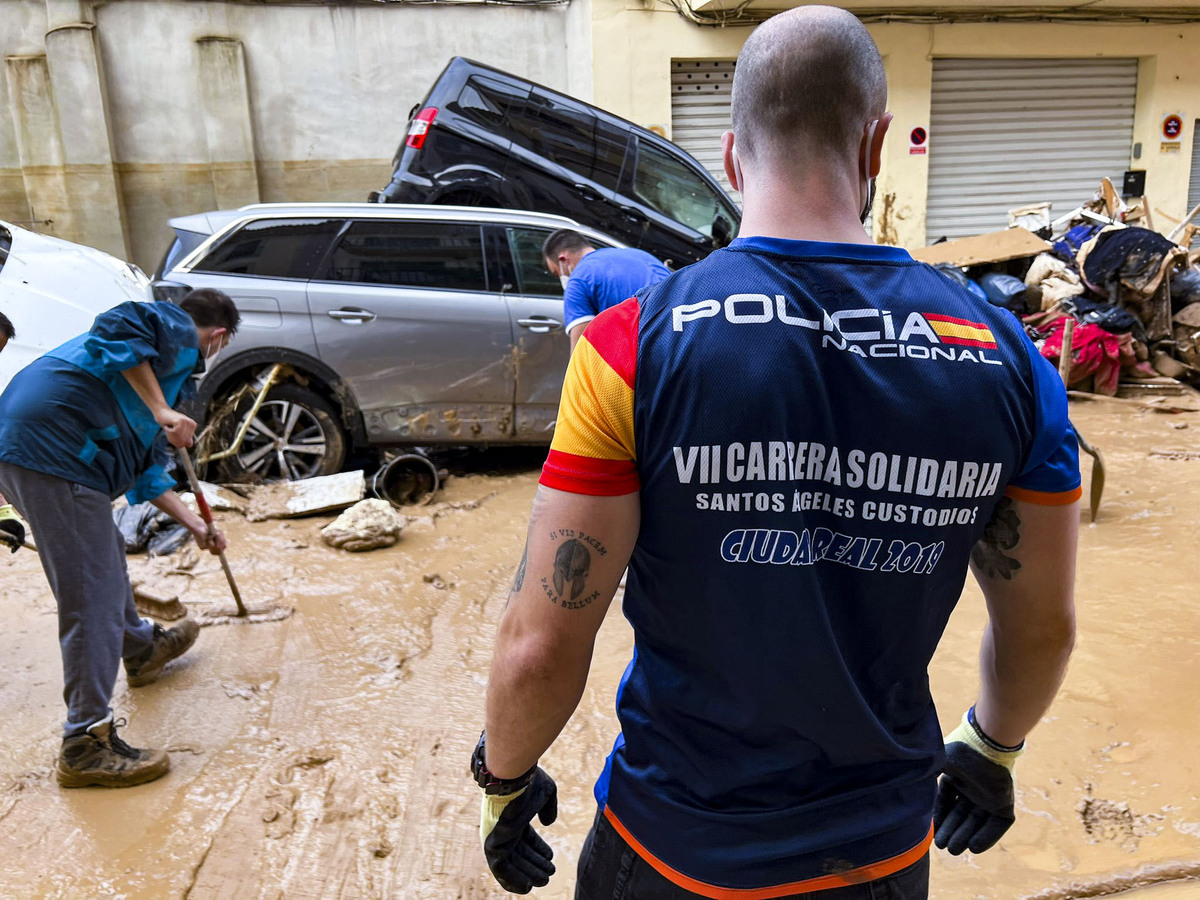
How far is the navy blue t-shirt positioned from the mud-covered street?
5.40ft

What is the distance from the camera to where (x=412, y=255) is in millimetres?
5848

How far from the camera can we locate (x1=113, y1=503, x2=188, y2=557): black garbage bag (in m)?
5.03

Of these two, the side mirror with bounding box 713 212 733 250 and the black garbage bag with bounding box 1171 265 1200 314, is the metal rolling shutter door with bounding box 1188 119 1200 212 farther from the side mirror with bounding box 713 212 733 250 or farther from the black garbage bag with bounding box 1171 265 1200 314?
the side mirror with bounding box 713 212 733 250

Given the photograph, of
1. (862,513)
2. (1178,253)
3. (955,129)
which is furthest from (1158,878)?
(955,129)

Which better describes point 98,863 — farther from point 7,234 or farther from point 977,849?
point 7,234

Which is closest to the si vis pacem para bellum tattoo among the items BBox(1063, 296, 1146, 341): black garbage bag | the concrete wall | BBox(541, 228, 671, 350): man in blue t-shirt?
BBox(541, 228, 671, 350): man in blue t-shirt

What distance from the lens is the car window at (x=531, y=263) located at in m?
5.90

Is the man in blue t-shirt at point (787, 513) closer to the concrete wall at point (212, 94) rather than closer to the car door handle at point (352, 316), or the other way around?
the car door handle at point (352, 316)

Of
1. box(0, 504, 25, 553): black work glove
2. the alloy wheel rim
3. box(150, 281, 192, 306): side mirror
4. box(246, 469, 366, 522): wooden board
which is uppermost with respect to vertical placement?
box(150, 281, 192, 306): side mirror

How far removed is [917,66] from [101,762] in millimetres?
11817

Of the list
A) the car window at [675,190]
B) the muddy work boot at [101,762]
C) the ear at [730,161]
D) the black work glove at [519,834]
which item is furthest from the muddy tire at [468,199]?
the black work glove at [519,834]

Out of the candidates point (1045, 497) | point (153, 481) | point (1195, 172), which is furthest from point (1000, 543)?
point (1195, 172)

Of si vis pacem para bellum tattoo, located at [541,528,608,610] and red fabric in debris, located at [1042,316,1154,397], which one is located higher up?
si vis pacem para bellum tattoo, located at [541,528,608,610]

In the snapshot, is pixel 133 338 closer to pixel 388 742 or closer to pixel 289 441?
pixel 388 742
